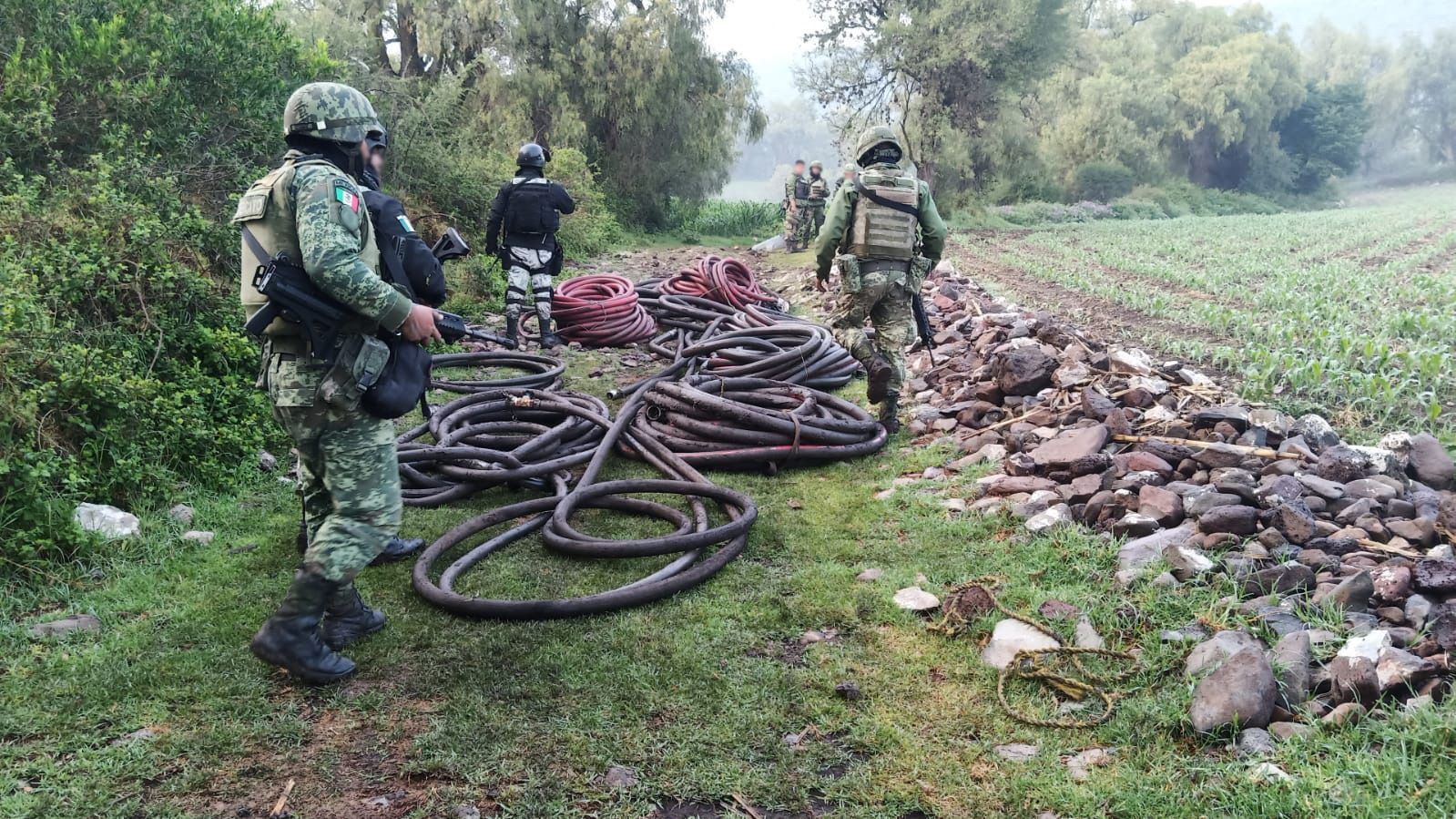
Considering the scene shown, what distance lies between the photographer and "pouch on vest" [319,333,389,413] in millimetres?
3025

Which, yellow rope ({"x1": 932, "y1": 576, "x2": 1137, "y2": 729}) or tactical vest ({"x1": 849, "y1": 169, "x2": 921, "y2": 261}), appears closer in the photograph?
yellow rope ({"x1": 932, "y1": 576, "x2": 1137, "y2": 729})

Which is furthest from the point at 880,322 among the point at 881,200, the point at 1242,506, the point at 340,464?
the point at 340,464

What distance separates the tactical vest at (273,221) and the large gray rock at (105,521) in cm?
182

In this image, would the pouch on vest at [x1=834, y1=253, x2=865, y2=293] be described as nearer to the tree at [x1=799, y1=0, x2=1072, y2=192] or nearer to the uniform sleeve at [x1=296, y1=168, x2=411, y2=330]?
the uniform sleeve at [x1=296, y1=168, x2=411, y2=330]

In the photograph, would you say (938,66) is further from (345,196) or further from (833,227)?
(345,196)

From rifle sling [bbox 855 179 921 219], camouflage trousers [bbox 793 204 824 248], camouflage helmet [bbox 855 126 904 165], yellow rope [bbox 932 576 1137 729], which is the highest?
camouflage helmet [bbox 855 126 904 165]

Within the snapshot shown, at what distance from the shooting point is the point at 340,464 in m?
3.12

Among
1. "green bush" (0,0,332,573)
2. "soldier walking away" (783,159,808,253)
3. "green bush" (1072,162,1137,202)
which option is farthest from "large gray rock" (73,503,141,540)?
"green bush" (1072,162,1137,202)

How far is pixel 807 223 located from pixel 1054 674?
14468 mm

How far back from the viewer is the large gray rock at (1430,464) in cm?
445

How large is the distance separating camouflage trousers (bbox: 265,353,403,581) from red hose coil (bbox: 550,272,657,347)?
19.3ft

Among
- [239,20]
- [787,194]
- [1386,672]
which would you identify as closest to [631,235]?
[787,194]

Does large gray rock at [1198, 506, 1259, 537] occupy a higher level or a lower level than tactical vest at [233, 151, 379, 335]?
lower

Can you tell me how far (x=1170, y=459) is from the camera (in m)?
4.70
